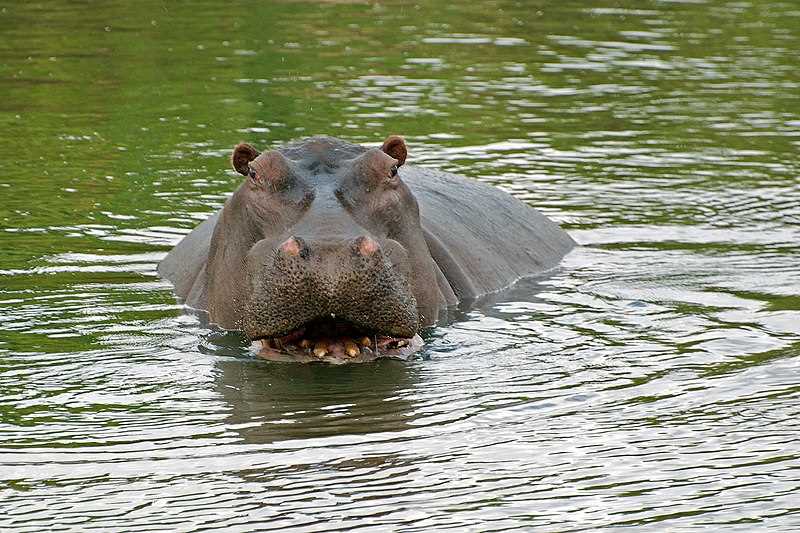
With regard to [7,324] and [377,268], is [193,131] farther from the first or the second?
[377,268]

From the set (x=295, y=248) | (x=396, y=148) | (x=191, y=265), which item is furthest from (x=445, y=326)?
(x=191, y=265)

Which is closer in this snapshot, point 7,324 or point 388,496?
point 388,496

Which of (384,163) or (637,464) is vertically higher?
(384,163)

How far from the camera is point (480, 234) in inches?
433

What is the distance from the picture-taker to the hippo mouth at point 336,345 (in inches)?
336

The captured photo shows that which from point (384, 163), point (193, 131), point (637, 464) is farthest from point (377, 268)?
point (193, 131)

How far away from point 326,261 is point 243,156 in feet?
4.48

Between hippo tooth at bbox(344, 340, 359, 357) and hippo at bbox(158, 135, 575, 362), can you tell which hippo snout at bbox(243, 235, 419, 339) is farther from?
hippo tooth at bbox(344, 340, 359, 357)

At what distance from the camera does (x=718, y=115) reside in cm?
1712

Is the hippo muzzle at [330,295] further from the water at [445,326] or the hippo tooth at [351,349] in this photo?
the water at [445,326]

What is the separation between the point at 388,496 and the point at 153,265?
5111 millimetres

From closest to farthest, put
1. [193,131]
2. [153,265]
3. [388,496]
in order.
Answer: [388,496], [153,265], [193,131]

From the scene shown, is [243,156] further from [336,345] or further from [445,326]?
[445,326]

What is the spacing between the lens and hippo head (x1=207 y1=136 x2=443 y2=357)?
26.3 feet
